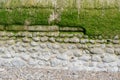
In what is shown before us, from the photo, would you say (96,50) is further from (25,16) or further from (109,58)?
(25,16)

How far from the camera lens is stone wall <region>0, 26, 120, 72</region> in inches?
284

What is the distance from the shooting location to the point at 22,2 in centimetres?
742

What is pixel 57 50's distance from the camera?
7293 millimetres

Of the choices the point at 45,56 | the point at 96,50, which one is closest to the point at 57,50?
the point at 45,56

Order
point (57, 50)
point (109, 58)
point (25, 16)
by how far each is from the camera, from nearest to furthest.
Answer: point (109, 58) < point (57, 50) < point (25, 16)

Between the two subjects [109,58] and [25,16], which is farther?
[25,16]

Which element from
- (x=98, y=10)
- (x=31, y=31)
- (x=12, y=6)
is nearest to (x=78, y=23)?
(x=98, y=10)

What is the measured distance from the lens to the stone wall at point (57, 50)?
7.21 m

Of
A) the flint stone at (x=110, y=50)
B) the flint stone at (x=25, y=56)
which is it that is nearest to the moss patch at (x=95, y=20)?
the flint stone at (x=110, y=50)

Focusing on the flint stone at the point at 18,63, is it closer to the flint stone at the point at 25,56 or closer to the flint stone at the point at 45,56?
the flint stone at the point at 25,56

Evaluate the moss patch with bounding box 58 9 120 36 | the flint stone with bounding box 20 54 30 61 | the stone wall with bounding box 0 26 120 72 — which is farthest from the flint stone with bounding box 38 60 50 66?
the moss patch with bounding box 58 9 120 36

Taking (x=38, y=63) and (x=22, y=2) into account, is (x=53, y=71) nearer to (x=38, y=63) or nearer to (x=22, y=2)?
(x=38, y=63)

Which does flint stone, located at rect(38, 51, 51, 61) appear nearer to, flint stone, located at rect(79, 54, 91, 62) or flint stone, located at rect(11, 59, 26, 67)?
flint stone, located at rect(11, 59, 26, 67)

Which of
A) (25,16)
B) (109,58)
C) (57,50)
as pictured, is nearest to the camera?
(109,58)
